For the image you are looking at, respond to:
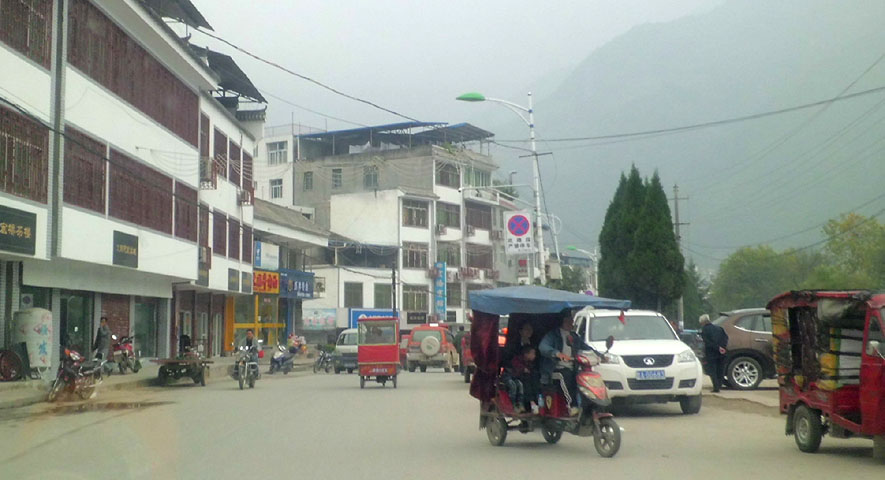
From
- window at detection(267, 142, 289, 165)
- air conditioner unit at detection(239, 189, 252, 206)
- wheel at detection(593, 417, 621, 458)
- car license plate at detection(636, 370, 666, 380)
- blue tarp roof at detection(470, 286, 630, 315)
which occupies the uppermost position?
window at detection(267, 142, 289, 165)

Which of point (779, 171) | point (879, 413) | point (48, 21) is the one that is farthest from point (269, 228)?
point (779, 171)

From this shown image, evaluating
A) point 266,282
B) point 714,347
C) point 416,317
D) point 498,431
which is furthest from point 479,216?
point 498,431

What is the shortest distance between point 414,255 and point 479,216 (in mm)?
9507

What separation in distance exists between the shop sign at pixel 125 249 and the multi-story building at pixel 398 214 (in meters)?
34.4

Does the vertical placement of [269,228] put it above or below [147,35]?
below

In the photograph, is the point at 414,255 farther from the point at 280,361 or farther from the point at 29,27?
the point at 29,27

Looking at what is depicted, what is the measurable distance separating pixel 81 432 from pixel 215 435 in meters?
2.15

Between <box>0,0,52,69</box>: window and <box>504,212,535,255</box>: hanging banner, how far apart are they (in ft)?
56.9

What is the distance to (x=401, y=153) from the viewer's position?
239ft

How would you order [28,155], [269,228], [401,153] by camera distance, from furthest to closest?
[401,153] → [269,228] → [28,155]

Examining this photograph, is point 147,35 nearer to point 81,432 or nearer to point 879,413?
point 81,432

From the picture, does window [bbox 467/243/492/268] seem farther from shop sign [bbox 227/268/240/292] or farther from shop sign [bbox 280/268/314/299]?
shop sign [bbox 227/268/240/292]

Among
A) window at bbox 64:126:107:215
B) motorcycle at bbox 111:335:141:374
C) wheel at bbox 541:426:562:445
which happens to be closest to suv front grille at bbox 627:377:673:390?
wheel at bbox 541:426:562:445

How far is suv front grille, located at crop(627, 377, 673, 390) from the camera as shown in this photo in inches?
608
